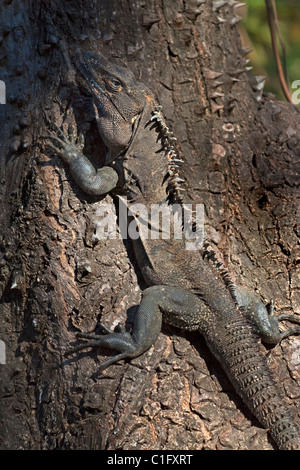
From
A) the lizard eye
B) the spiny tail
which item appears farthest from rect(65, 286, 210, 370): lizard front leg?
the lizard eye

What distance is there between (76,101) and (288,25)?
422 centimetres

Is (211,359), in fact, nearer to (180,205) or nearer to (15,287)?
(180,205)

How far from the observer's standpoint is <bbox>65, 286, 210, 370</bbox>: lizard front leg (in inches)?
102

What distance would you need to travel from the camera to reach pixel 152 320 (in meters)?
2.69

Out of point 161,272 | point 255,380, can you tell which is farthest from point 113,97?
point 255,380

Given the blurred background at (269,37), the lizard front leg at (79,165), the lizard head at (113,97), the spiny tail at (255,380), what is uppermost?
the blurred background at (269,37)

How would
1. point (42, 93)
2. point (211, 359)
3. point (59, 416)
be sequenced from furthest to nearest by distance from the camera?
point (42, 93)
point (211, 359)
point (59, 416)

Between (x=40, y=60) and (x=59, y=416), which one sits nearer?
(x=59, y=416)

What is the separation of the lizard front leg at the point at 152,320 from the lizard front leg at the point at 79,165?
0.66 meters

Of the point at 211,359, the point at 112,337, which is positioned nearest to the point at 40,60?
the point at 112,337

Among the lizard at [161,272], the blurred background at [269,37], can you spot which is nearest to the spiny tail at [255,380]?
the lizard at [161,272]

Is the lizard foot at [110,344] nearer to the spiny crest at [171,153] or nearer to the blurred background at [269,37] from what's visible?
the spiny crest at [171,153]

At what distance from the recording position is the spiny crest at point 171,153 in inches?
118

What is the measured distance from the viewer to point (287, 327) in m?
2.94
